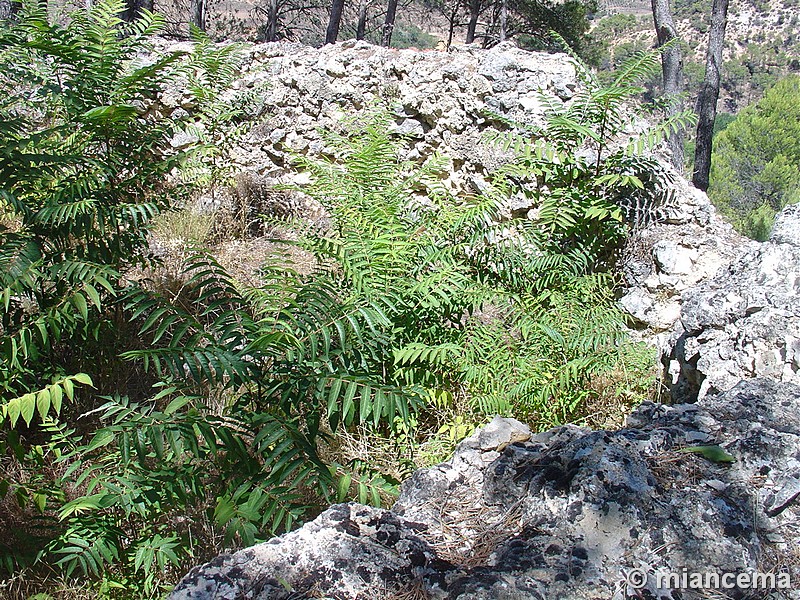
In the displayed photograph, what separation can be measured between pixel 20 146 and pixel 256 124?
12.8 ft

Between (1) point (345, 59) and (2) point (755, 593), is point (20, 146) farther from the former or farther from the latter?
(1) point (345, 59)

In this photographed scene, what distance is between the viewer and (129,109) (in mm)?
2748

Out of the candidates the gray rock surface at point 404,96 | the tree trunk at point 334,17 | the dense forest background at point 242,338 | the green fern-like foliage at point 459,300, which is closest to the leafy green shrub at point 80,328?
the dense forest background at point 242,338

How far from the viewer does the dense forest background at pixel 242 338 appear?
2.15 meters

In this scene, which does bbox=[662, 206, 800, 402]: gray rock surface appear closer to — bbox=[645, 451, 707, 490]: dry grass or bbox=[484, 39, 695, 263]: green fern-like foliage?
bbox=[484, 39, 695, 263]: green fern-like foliage

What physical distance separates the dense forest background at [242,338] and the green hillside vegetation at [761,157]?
594 inches

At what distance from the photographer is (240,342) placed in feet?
7.62

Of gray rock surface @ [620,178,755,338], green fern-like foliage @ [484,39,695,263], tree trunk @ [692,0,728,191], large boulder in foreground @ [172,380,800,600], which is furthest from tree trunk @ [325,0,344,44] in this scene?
large boulder in foreground @ [172,380,800,600]

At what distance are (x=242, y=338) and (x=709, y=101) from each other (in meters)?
7.86

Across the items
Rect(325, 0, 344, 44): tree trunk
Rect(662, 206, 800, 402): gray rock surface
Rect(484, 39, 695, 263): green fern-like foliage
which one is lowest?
Rect(662, 206, 800, 402): gray rock surface

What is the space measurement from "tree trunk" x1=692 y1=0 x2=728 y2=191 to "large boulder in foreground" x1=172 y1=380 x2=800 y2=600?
264 inches

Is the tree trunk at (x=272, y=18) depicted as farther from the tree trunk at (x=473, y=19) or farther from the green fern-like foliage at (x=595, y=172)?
the green fern-like foliage at (x=595, y=172)

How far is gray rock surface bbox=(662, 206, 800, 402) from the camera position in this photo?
2.76 meters

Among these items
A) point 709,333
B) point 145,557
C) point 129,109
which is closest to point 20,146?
point 129,109
